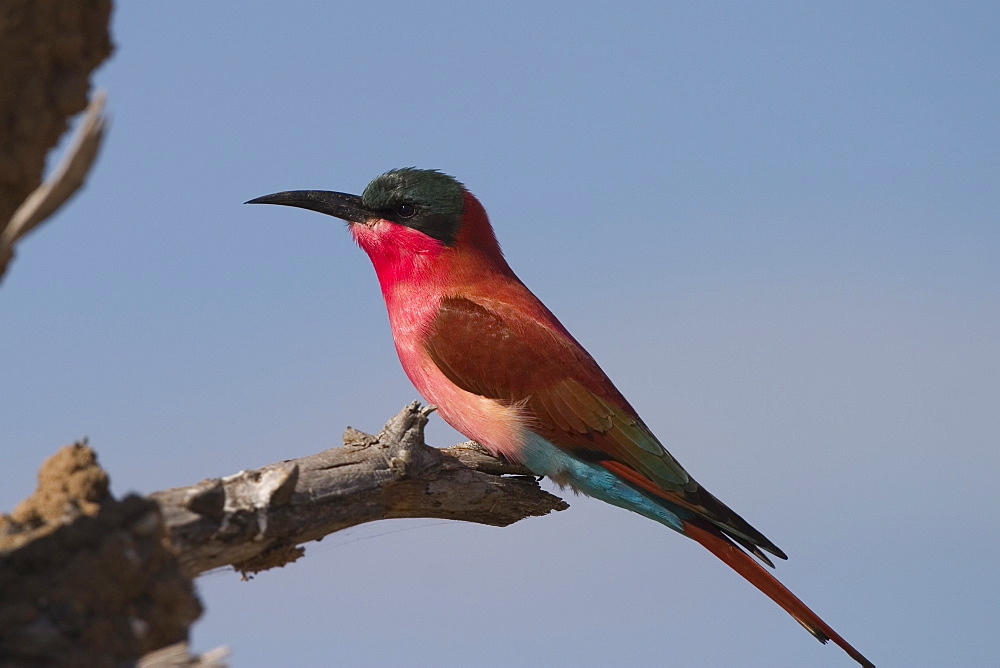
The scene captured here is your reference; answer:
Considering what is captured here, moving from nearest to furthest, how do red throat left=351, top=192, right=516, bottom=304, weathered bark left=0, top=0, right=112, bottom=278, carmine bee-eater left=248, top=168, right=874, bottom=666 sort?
weathered bark left=0, top=0, right=112, bottom=278, carmine bee-eater left=248, top=168, right=874, bottom=666, red throat left=351, top=192, right=516, bottom=304

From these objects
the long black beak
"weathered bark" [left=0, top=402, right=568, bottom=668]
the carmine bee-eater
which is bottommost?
"weathered bark" [left=0, top=402, right=568, bottom=668]

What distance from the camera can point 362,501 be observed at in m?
3.75

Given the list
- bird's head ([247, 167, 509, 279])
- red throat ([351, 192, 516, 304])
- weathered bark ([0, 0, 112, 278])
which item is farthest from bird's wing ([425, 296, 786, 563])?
weathered bark ([0, 0, 112, 278])

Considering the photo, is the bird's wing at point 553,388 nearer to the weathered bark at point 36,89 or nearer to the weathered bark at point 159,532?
the weathered bark at point 159,532

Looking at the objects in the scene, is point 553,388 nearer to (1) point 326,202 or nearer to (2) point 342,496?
(2) point 342,496

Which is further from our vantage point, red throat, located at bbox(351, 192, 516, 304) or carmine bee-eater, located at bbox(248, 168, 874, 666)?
red throat, located at bbox(351, 192, 516, 304)

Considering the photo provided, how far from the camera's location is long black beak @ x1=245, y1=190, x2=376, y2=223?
5.36 metres

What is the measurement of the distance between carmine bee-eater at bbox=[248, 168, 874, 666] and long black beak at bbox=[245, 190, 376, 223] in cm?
36

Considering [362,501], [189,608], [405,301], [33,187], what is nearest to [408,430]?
[362,501]

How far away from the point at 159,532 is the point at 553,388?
250 cm

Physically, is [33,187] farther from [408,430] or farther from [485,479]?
[485,479]

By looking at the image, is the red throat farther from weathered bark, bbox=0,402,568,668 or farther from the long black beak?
weathered bark, bbox=0,402,568,668

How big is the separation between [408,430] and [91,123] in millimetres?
2170

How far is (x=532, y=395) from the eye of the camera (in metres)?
4.65
